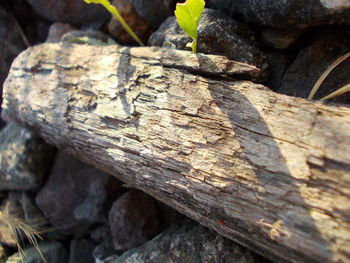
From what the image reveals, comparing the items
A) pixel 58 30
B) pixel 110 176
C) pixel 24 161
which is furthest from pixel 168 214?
pixel 58 30

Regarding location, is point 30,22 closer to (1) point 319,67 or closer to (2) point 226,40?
(2) point 226,40

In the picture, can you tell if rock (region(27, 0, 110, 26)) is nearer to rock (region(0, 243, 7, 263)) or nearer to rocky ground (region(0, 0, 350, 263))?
rocky ground (region(0, 0, 350, 263))

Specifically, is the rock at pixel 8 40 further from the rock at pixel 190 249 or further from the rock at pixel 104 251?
the rock at pixel 190 249

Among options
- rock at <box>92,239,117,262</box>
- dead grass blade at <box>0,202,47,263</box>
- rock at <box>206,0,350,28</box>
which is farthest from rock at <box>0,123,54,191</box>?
rock at <box>206,0,350,28</box>

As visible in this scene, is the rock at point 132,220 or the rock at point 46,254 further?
the rock at point 46,254

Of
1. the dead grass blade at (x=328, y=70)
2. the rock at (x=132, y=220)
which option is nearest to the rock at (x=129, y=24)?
the rock at (x=132, y=220)

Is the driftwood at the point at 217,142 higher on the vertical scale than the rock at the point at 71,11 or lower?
lower
